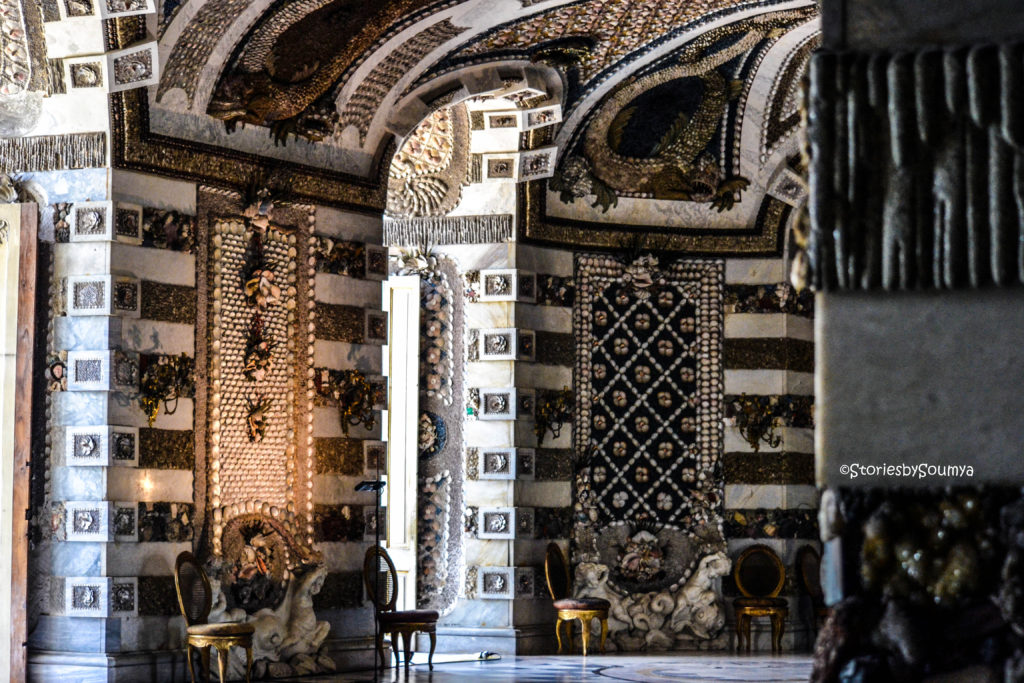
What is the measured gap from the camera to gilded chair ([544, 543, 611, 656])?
12.8 meters

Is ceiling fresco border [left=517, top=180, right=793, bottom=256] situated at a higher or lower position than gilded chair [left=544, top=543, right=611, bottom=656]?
Answer: higher

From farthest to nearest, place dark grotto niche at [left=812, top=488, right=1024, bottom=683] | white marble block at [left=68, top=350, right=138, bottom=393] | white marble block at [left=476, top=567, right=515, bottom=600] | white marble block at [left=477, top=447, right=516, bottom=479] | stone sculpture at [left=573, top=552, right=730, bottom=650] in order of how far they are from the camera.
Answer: stone sculpture at [left=573, top=552, right=730, bottom=650], white marble block at [left=477, top=447, right=516, bottom=479], white marble block at [left=476, top=567, right=515, bottom=600], white marble block at [left=68, top=350, right=138, bottom=393], dark grotto niche at [left=812, top=488, right=1024, bottom=683]

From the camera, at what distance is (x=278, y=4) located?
34.3 ft

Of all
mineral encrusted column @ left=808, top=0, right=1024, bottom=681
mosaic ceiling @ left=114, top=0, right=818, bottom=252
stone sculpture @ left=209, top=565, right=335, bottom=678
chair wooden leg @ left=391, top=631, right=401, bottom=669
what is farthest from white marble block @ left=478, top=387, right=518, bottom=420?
mineral encrusted column @ left=808, top=0, right=1024, bottom=681

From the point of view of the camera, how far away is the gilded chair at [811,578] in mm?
13938

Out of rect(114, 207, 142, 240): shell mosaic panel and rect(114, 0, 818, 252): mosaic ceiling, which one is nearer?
rect(114, 207, 142, 240): shell mosaic panel

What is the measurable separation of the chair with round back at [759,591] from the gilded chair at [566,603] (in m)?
1.28

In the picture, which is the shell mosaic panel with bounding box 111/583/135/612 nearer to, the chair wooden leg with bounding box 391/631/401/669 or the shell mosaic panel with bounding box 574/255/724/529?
the chair wooden leg with bounding box 391/631/401/669

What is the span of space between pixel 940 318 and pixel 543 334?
36.3ft

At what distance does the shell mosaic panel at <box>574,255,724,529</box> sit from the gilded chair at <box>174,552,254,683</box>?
4653 mm

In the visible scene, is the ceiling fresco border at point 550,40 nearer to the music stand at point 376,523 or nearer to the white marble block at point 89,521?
the music stand at point 376,523

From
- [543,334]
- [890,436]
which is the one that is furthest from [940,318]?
[543,334]

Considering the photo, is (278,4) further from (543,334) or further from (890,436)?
(890,436)

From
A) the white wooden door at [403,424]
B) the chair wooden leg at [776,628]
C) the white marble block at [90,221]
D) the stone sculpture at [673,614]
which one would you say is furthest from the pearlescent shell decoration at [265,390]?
the chair wooden leg at [776,628]
